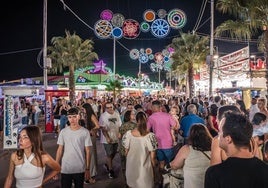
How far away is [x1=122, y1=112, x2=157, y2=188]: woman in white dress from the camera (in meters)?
5.55

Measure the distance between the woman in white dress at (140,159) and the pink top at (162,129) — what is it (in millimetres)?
1545

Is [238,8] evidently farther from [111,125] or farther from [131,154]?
[131,154]

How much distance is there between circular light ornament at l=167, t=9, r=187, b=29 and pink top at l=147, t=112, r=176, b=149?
42.0ft

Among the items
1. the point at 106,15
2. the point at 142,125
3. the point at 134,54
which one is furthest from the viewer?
the point at 134,54

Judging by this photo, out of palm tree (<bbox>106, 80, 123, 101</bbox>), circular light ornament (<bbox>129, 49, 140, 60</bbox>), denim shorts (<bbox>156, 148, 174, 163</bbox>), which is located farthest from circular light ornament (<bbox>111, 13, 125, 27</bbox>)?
palm tree (<bbox>106, 80, 123, 101</bbox>)

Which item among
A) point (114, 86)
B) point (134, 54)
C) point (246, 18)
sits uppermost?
point (134, 54)

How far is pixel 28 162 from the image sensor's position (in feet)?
12.6

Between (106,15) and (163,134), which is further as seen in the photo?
(106,15)

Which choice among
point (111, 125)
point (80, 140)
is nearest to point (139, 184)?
point (80, 140)

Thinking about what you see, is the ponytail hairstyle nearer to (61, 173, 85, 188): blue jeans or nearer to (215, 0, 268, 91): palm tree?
(61, 173, 85, 188): blue jeans

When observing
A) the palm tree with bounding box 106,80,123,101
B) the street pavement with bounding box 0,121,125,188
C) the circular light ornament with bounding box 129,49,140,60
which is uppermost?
the circular light ornament with bounding box 129,49,140,60

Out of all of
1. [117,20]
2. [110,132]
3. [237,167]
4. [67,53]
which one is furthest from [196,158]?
[67,53]

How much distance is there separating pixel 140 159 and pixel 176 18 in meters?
14.9

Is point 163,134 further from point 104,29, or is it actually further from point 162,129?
point 104,29
